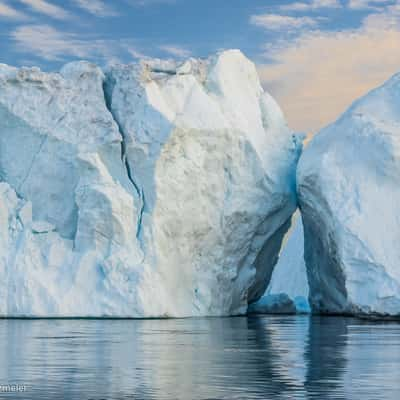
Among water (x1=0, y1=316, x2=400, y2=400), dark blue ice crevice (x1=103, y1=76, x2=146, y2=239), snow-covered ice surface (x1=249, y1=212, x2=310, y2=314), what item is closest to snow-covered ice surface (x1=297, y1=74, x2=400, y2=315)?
dark blue ice crevice (x1=103, y1=76, x2=146, y2=239)

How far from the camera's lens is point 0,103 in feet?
89.9

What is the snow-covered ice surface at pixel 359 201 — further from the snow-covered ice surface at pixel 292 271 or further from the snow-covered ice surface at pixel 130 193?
the snow-covered ice surface at pixel 292 271

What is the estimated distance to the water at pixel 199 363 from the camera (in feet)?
30.4

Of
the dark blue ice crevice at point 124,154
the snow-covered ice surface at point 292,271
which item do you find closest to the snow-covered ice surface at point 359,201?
the dark blue ice crevice at point 124,154

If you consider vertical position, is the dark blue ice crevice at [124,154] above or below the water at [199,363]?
above

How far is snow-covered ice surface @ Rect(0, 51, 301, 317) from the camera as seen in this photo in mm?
25203

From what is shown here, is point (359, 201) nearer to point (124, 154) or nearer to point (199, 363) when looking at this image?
point (124, 154)

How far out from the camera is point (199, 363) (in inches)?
472

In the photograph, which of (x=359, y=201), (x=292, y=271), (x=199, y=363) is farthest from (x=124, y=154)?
(x=292, y=271)

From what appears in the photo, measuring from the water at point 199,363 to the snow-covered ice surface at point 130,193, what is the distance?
17.8ft

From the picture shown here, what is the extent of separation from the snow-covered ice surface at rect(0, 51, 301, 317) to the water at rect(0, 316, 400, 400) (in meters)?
5.42

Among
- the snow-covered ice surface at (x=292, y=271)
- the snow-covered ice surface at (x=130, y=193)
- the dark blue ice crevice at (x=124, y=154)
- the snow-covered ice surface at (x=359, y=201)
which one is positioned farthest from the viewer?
the snow-covered ice surface at (x=292, y=271)

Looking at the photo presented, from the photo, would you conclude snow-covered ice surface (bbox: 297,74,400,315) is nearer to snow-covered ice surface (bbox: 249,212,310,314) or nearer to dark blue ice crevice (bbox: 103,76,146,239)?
dark blue ice crevice (bbox: 103,76,146,239)

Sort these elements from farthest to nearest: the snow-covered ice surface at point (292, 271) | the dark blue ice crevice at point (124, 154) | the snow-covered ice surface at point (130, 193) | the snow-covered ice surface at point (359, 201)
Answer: the snow-covered ice surface at point (292, 271) < the dark blue ice crevice at point (124, 154) < the snow-covered ice surface at point (130, 193) < the snow-covered ice surface at point (359, 201)
